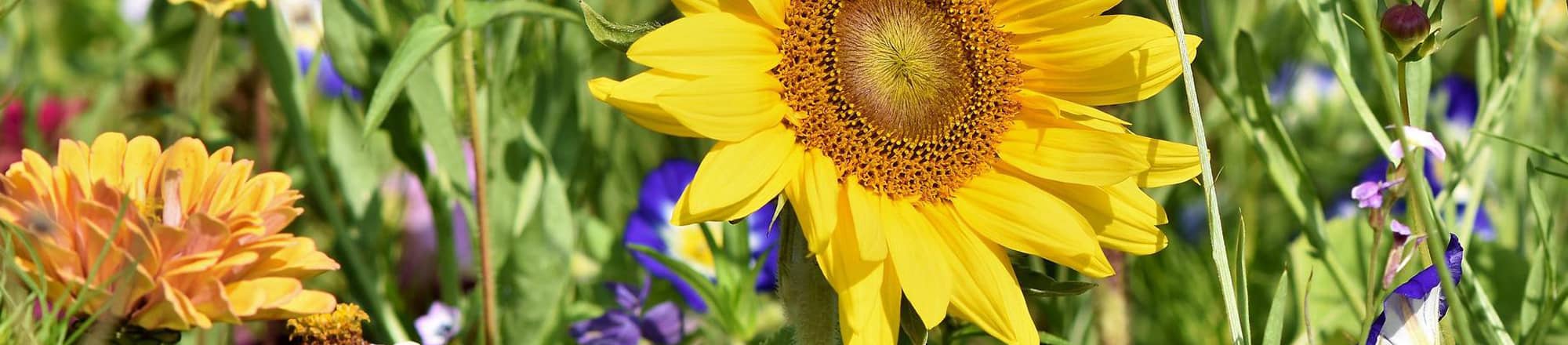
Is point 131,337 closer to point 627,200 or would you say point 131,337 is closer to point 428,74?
point 428,74

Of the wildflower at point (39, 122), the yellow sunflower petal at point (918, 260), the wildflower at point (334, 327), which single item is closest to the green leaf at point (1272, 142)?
the yellow sunflower petal at point (918, 260)

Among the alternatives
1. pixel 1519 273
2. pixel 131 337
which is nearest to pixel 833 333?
pixel 131 337

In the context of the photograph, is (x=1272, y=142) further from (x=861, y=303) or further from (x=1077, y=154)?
(x=861, y=303)

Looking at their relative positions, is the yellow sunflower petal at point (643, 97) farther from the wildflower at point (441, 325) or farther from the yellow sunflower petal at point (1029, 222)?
the wildflower at point (441, 325)

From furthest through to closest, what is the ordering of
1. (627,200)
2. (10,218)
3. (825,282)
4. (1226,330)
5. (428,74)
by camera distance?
(627,200) < (1226,330) < (428,74) < (825,282) < (10,218)

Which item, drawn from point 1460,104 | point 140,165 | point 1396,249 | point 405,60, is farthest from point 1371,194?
point 1460,104

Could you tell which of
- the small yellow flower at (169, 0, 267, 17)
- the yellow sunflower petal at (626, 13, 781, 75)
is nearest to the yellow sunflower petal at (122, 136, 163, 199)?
the small yellow flower at (169, 0, 267, 17)

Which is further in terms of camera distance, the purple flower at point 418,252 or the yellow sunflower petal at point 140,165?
the purple flower at point 418,252
